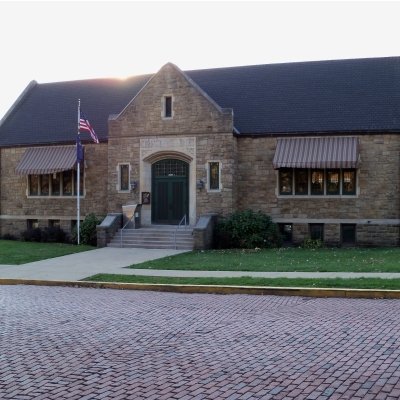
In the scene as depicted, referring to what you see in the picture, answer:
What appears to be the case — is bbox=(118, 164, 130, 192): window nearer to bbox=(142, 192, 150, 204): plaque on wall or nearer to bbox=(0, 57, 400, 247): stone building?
bbox=(0, 57, 400, 247): stone building

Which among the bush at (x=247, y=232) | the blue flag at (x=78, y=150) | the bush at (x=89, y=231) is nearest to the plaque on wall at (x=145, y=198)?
the bush at (x=89, y=231)

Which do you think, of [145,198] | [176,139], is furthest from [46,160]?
[176,139]

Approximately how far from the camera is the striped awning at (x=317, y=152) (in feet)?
80.6

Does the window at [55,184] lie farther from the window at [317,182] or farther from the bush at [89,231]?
the window at [317,182]

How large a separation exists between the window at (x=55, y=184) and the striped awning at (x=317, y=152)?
10.4 metres

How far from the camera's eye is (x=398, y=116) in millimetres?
25500

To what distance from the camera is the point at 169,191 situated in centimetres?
2752

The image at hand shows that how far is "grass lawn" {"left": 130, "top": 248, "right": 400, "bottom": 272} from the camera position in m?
16.9

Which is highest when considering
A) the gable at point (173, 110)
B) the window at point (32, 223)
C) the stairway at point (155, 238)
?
the gable at point (173, 110)

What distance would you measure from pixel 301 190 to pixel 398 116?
208 inches

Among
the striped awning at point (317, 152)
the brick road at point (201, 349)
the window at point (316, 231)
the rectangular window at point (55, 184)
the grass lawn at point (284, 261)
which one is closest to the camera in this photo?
the brick road at point (201, 349)

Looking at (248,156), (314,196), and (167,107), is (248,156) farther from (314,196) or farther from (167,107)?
(167,107)

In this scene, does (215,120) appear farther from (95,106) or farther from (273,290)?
(273,290)

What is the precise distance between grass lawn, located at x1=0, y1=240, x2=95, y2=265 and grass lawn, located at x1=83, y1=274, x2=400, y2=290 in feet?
20.0
